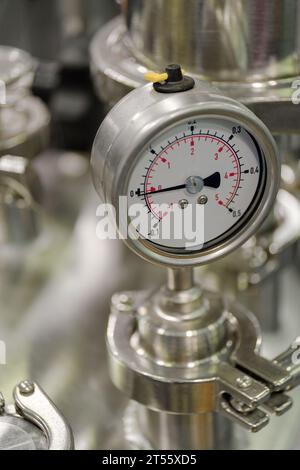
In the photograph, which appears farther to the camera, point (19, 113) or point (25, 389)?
point (19, 113)

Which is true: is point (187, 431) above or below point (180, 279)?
below

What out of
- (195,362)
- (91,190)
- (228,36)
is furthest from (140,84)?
(91,190)

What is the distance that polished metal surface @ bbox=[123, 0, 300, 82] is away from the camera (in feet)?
2.39

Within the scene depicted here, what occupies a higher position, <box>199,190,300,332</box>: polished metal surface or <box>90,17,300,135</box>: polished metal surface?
<box>90,17,300,135</box>: polished metal surface

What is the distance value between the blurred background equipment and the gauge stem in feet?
0.48

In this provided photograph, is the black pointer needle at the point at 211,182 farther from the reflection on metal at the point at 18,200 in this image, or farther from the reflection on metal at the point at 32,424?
the reflection on metal at the point at 18,200

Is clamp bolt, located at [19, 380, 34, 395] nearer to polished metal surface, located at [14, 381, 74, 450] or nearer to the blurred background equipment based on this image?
polished metal surface, located at [14, 381, 74, 450]

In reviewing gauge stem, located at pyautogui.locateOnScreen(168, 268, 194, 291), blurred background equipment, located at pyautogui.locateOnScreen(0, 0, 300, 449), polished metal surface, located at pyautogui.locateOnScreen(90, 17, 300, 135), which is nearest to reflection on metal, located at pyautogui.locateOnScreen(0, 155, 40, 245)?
blurred background equipment, located at pyautogui.locateOnScreen(0, 0, 300, 449)

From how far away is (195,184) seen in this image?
622 millimetres

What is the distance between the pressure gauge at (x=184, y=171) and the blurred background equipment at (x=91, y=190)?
0.11m

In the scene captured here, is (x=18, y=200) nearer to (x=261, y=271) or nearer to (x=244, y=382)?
(x=261, y=271)

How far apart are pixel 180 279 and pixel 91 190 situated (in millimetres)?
426

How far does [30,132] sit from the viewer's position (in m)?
0.97

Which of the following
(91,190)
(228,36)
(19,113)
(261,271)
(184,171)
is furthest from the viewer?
(91,190)
